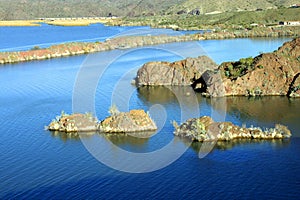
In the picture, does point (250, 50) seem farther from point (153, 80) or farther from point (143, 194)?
point (143, 194)

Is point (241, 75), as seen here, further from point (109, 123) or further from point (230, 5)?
point (230, 5)

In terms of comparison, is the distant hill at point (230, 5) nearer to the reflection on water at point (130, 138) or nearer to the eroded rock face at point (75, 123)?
the eroded rock face at point (75, 123)

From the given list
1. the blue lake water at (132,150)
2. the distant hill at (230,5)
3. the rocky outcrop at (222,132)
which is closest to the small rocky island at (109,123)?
the blue lake water at (132,150)

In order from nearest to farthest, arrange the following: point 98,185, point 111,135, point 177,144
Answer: point 98,185 → point 177,144 → point 111,135

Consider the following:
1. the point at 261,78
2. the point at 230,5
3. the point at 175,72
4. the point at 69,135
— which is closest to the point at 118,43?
the point at 175,72

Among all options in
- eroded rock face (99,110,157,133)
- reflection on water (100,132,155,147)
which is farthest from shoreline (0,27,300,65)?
reflection on water (100,132,155,147)

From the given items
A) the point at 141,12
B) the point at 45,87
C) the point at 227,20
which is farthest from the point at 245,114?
Answer: the point at 141,12
